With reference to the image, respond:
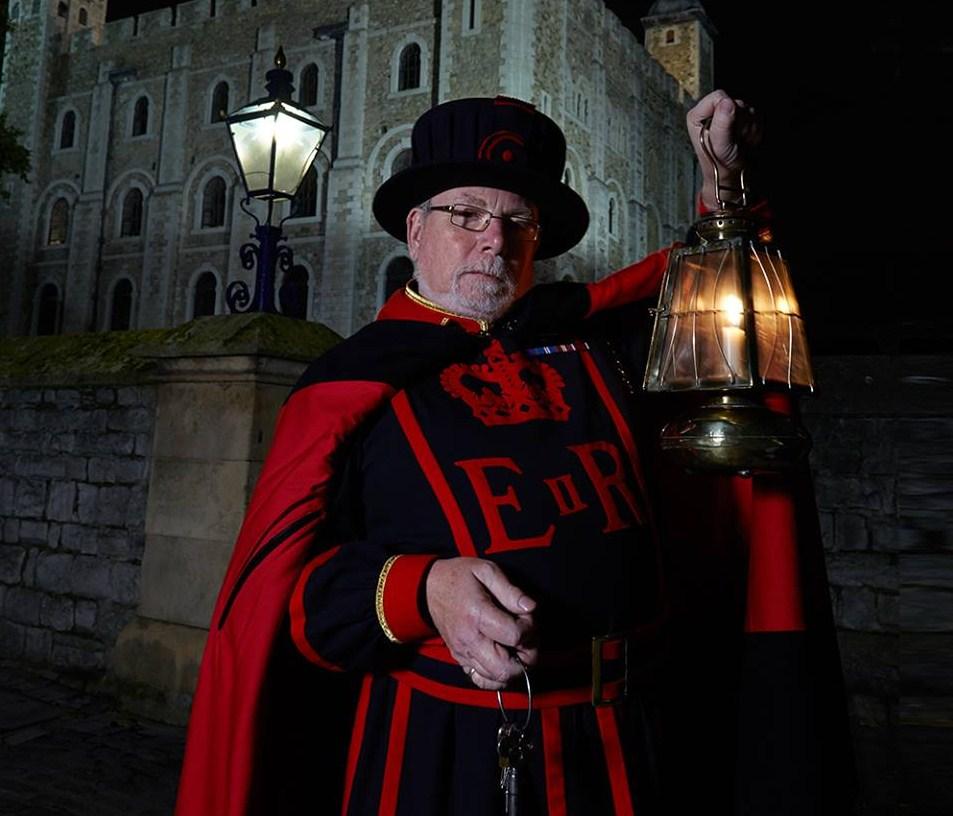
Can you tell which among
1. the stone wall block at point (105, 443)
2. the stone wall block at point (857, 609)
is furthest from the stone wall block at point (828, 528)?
the stone wall block at point (105, 443)

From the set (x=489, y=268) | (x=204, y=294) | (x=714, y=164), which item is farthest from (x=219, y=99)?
(x=714, y=164)

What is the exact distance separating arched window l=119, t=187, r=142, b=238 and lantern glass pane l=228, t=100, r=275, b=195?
2374 centimetres

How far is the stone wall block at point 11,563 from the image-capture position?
5.10m

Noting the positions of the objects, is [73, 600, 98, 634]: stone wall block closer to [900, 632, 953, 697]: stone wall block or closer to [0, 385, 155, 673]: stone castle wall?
[0, 385, 155, 673]: stone castle wall

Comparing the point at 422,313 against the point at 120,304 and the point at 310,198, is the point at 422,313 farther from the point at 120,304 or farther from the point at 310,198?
the point at 120,304

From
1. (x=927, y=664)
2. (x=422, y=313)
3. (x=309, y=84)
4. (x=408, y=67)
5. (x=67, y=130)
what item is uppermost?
(x=67, y=130)

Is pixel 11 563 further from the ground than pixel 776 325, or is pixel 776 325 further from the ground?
pixel 776 325

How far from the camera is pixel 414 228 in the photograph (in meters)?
2.00

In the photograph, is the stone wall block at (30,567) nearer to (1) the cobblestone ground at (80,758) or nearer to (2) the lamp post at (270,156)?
(1) the cobblestone ground at (80,758)

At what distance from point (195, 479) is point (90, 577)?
4.22ft

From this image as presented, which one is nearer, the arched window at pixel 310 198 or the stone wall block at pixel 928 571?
the stone wall block at pixel 928 571

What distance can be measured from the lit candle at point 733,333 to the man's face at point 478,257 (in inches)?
26.3

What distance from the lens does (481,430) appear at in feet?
5.30

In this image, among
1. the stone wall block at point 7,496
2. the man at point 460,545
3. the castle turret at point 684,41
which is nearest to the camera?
the man at point 460,545
